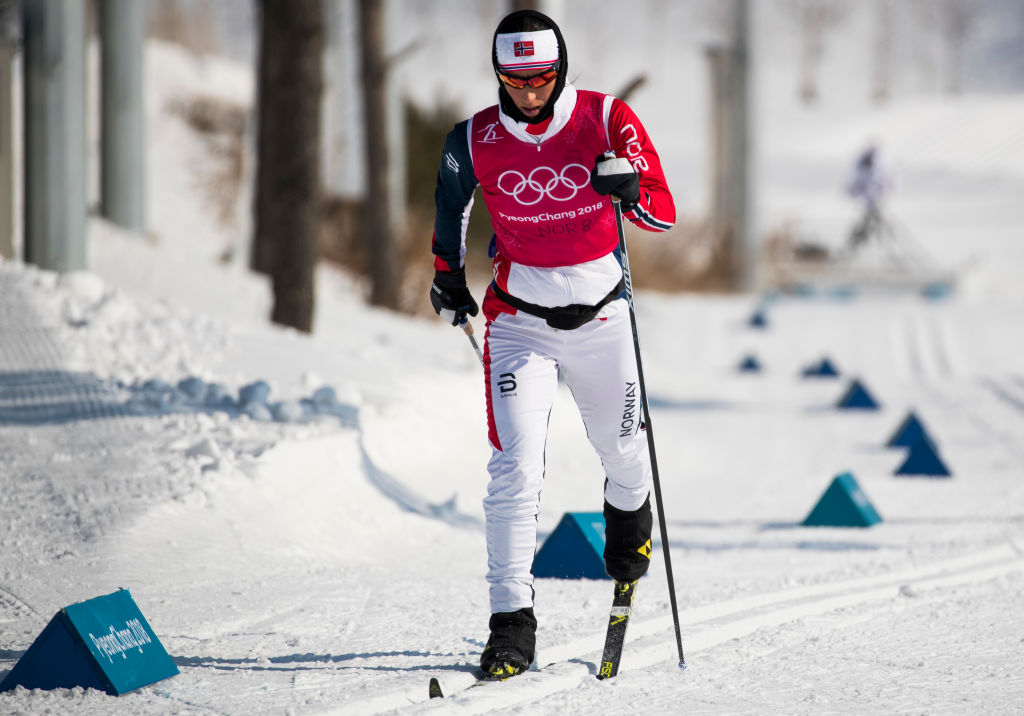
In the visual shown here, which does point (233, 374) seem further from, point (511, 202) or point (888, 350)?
point (888, 350)

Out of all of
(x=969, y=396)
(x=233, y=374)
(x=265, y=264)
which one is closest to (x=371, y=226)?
(x=265, y=264)

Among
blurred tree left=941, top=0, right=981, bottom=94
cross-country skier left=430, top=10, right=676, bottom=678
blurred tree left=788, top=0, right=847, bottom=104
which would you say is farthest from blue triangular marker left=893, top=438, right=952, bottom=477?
blurred tree left=941, top=0, right=981, bottom=94

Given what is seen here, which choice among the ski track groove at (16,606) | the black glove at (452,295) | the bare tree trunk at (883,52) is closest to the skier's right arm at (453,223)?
the black glove at (452,295)

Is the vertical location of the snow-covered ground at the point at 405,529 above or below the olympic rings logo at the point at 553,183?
below

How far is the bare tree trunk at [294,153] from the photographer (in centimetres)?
A: 1021

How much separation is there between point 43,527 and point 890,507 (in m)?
4.45

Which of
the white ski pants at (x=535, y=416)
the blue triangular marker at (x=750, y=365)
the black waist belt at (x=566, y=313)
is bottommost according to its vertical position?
the blue triangular marker at (x=750, y=365)

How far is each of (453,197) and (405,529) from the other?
2.49 metres

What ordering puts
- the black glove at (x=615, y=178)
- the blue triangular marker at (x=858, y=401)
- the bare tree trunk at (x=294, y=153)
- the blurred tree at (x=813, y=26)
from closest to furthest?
the black glove at (x=615, y=178), the bare tree trunk at (x=294, y=153), the blue triangular marker at (x=858, y=401), the blurred tree at (x=813, y=26)

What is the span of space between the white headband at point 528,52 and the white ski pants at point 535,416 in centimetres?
78

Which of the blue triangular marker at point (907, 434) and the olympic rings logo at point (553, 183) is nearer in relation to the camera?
the olympic rings logo at point (553, 183)

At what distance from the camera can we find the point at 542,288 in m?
3.91

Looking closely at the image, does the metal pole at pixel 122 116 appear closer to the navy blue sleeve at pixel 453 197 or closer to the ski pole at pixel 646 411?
the navy blue sleeve at pixel 453 197

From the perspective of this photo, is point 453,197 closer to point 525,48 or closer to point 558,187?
point 558,187
